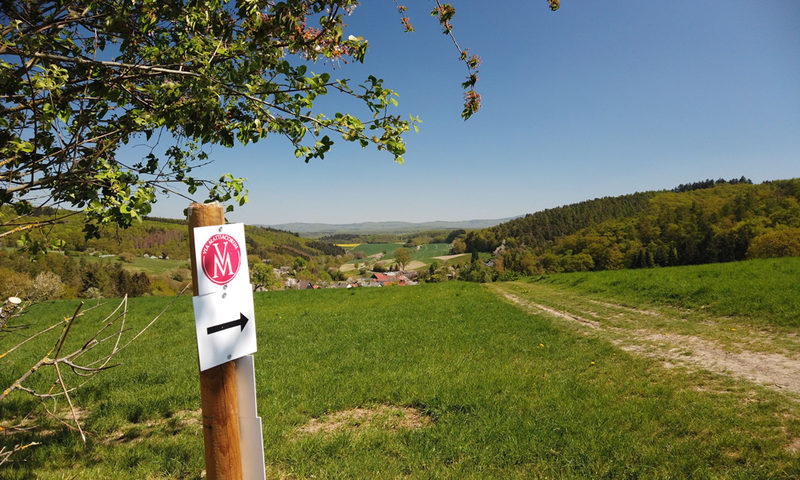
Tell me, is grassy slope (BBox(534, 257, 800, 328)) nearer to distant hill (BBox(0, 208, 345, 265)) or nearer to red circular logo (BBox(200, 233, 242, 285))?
red circular logo (BBox(200, 233, 242, 285))

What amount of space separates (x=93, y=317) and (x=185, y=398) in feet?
45.0

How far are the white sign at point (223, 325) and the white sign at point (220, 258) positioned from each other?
0.04m

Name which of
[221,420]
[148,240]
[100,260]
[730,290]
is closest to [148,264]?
[148,240]

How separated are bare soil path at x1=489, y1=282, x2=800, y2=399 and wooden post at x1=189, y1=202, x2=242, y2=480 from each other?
23.0 ft

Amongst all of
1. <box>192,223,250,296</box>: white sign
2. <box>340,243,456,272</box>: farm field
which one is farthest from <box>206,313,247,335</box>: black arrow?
<box>340,243,456,272</box>: farm field

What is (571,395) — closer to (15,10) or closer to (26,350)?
(15,10)

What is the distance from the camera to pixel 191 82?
279 cm

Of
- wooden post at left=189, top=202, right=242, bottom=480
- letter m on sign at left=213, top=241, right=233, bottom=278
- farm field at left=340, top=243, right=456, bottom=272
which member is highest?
letter m on sign at left=213, top=241, right=233, bottom=278

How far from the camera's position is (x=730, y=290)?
11.8 m

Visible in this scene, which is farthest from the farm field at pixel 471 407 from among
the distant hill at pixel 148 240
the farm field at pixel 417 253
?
the farm field at pixel 417 253

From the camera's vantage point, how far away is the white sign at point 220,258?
6.75 ft

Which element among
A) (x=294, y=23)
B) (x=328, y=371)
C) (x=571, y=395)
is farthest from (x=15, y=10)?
(x=571, y=395)

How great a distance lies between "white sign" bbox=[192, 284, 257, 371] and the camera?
6.61ft

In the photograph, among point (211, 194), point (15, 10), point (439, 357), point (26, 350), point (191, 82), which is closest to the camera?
point (15, 10)
